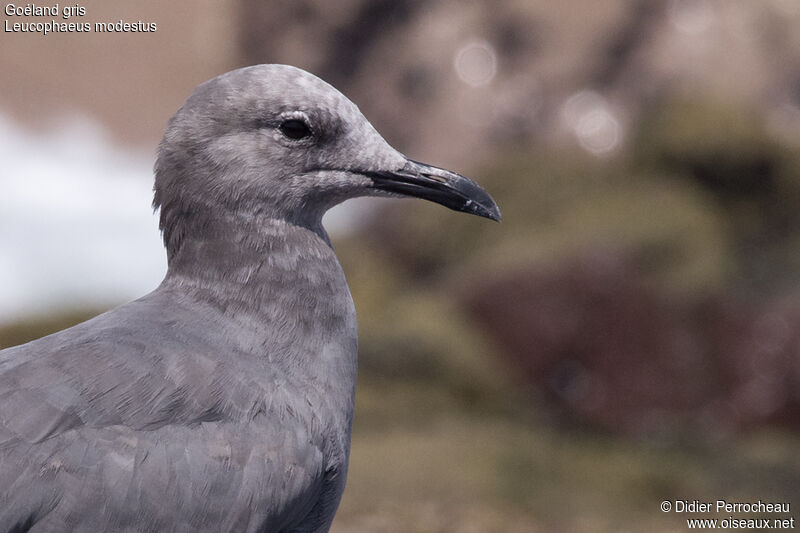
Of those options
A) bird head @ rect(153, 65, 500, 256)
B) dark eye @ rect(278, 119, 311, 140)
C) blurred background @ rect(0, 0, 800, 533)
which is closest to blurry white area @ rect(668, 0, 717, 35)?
blurred background @ rect(0, 0, 800, 533)

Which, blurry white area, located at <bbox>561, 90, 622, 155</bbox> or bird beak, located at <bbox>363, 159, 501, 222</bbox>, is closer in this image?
bird beak, located at <bbox>363, 159, 501, 222</bbox>

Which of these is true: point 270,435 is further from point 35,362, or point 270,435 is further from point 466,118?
point 466,118

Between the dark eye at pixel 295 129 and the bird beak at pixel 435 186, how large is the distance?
0.20 meters

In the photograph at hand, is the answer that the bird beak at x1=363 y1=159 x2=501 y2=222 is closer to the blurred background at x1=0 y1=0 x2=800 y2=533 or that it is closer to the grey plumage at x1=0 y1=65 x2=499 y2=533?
the grey plumage at x1=0 y1=65 x2=499 y2=533

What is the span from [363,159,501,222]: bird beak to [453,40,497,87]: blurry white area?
298 inches

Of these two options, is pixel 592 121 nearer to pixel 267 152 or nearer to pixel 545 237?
pixel 545 237

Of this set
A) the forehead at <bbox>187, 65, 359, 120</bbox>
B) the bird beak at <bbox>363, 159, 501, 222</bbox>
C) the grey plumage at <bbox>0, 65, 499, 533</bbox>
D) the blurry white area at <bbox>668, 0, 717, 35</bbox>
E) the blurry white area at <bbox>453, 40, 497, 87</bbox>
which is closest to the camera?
the grey plumage at <bbox>0, 65, 499, 533</bbox>

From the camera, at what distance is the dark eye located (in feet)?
8.59

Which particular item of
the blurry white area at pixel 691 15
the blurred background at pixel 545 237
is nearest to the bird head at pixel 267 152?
the blurred background at pixel 545 237

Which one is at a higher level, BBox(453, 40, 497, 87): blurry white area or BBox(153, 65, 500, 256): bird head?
BBox(453, 40, 497, 87): blurry white area

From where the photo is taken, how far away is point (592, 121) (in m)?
10.1

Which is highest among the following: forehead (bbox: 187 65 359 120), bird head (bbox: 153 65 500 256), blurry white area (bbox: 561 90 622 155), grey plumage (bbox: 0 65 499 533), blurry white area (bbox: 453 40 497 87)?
blurry white area (bbox: 453 40 497 87)

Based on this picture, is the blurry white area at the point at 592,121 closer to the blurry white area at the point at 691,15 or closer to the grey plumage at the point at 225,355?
the blurry white area at the point at 691,15

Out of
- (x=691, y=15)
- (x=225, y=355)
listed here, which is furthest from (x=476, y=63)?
(x=225, y=355)
